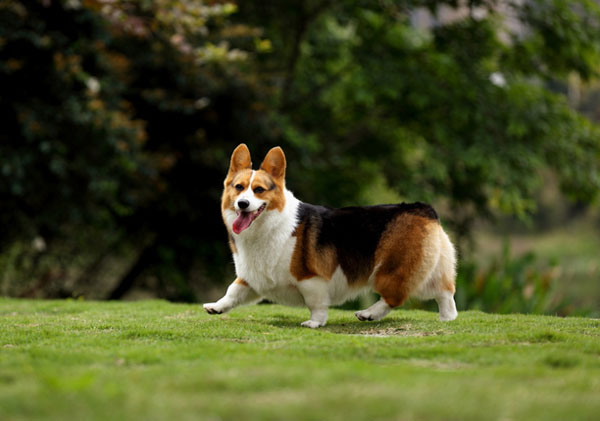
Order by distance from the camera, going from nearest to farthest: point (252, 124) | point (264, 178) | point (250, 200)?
point (250, 200), point (264, 178), point (252, 124)

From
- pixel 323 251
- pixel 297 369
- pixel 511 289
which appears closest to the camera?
pixel 297 369

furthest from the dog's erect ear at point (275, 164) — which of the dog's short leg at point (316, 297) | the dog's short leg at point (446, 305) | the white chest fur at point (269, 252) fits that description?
the dog's short leg at point (446, 305)

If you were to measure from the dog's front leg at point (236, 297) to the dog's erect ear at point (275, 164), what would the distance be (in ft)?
3.37

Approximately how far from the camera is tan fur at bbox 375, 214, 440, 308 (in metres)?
6.73

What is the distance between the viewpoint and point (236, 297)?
7016mm

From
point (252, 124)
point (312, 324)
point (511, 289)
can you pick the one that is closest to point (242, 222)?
point (312, 324)

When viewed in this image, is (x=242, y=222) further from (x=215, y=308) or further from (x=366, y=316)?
(x=366, y=316)

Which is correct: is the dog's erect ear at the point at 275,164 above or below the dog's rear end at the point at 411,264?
above

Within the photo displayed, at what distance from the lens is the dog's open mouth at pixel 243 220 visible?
6.54 metres

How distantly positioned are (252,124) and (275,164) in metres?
8.09

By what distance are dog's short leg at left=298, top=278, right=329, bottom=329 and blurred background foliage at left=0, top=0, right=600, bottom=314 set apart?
5691 millimetres

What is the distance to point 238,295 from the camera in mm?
7008

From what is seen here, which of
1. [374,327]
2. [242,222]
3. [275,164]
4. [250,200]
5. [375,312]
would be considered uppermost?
[275,164]

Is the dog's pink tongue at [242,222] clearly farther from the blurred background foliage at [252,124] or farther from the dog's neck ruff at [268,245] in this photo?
the blurred background foliage at [252,124]
